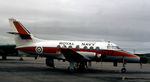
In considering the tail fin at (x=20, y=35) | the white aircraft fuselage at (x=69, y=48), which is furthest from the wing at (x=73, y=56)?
the tail fin at (x=20, y=35)

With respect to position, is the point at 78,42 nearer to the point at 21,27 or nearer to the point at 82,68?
the point at 82,68

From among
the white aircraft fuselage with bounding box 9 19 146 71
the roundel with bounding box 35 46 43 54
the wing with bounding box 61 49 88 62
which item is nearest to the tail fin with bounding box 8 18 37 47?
the white aircraft fuselage with bounding box 9 19 146 71

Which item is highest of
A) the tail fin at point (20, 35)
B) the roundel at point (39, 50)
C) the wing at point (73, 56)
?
the tail fin at point (20, 35)

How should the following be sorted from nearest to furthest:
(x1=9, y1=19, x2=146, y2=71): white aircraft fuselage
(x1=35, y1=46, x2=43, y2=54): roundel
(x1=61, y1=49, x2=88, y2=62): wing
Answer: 1. (x1=61, y1=49, x2=88, y2=62): wing
2. (x1=9, y1=19, x2=146, y2=71): white aircraft fuselage
3. (x1=35, y1=46, x2=43, y2=54): roundel

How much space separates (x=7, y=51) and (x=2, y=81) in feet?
122

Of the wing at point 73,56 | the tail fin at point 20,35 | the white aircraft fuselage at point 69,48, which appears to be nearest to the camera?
the wing at point 73,56

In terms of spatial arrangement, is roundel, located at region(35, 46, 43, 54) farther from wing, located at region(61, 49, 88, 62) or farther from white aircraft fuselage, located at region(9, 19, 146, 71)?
wing, located at region(61, 49, 88, 62)

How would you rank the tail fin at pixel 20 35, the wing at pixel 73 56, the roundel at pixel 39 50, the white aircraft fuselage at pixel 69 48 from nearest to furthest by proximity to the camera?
the wing at pixel 73 56, the white aircraft fuselage at pixel 69 48, the roundel at pixel 39 50, the tail fin at pixel 20 35

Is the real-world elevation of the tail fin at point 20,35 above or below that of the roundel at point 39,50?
above

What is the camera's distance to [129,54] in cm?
2312

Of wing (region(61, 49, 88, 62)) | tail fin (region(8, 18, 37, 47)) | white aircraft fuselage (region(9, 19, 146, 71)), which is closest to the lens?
wing (region(61, 49, 88, 62))

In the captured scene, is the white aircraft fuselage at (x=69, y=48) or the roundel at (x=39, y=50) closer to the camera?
the white aircraft fuselage at (x=69, y=48)

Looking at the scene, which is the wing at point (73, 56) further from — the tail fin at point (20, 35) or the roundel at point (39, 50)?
the tail fin at point (20, 35)

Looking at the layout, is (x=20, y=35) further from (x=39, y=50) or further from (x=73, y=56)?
(x=73, y=56)
